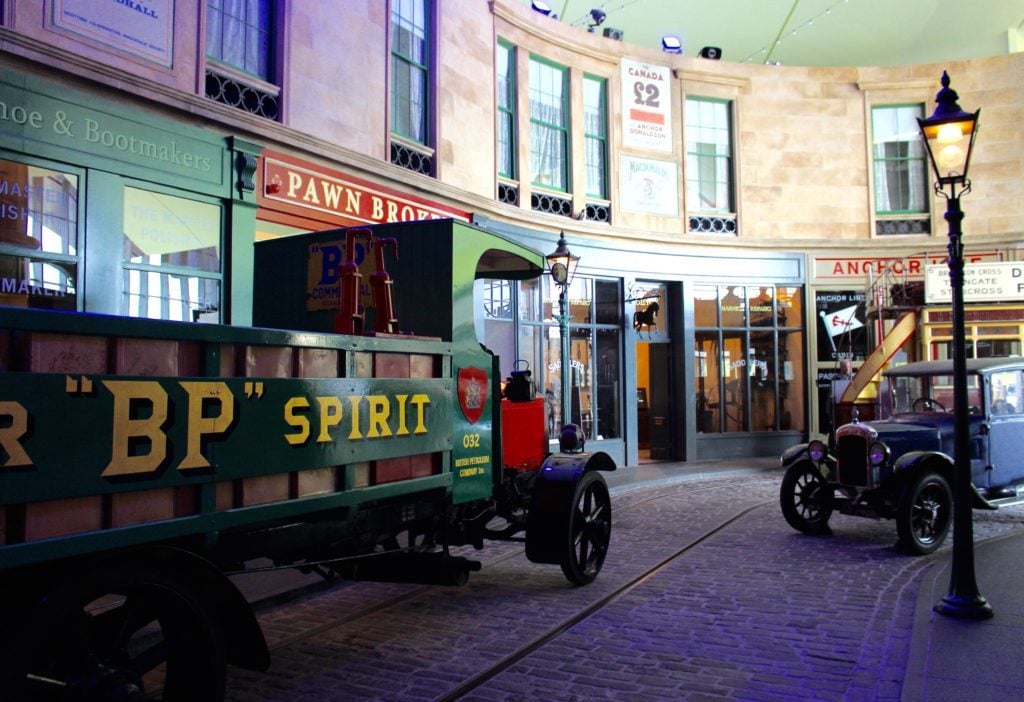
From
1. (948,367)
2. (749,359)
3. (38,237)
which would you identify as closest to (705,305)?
(749,359)

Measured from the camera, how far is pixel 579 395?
1634cm

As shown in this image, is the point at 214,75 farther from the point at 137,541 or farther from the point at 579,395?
the point at 579,395

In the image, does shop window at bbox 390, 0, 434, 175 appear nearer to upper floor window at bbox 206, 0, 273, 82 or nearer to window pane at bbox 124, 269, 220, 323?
upper floor window at bbox 206, 0, 273, 82

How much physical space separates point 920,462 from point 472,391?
5454mm

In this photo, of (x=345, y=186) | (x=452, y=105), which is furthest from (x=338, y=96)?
(x=452, y=105)

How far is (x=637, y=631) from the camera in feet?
17.7

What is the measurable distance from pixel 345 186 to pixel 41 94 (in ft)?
13.6

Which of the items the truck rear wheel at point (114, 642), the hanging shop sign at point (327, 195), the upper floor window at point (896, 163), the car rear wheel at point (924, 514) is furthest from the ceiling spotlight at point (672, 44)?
the truck rear wheel at point (114, 642)

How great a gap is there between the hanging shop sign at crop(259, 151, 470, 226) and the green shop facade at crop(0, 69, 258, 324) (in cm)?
43

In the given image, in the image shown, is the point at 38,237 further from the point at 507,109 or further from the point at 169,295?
the point at 507,109

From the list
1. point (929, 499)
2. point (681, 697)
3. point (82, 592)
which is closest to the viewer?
point (82, 592)

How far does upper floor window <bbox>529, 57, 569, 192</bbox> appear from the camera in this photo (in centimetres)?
1617

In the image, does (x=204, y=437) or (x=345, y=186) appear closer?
(x=204, y=437)

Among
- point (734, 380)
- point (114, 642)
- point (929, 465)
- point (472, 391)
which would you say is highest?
point (734, 380)
